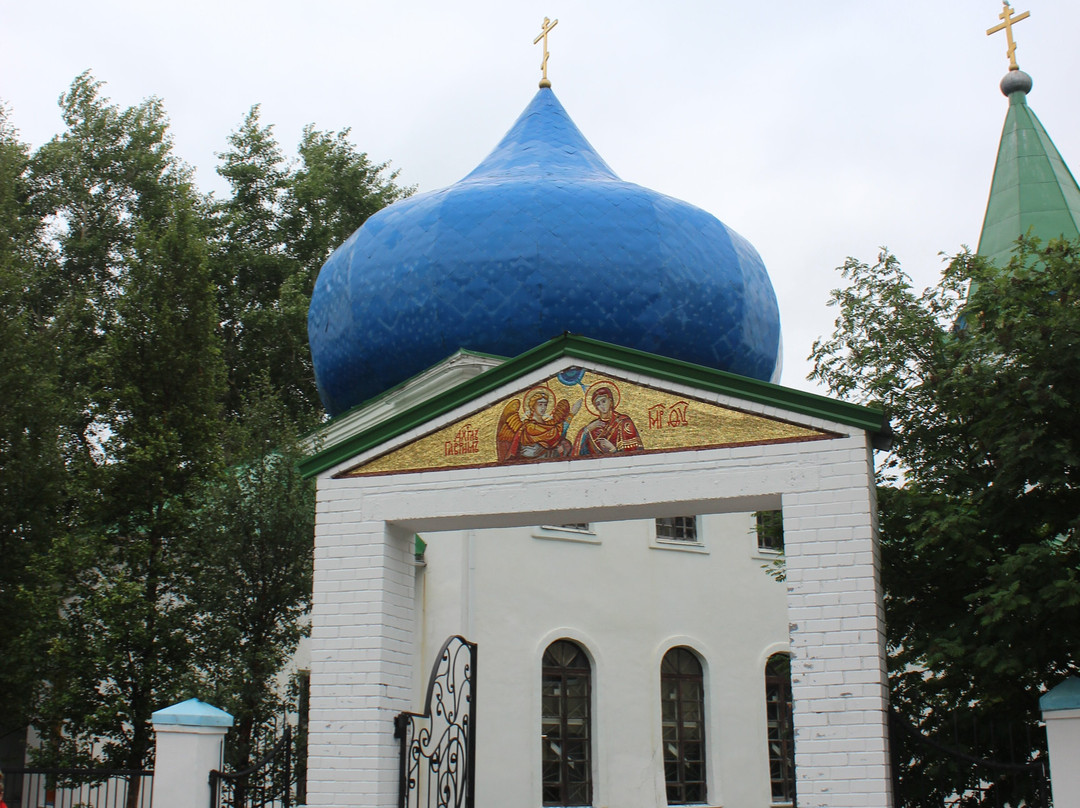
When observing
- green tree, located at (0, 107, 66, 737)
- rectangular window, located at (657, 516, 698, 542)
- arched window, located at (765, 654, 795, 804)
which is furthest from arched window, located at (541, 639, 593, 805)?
green tree, located at (0, 107, 66, 737)

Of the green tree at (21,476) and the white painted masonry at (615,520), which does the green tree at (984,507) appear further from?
the green tree at (21,476)

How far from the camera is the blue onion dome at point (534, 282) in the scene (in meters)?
11.6

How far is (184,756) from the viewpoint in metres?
7.73

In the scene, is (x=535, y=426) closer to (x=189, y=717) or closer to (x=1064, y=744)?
(x=189, y=717)

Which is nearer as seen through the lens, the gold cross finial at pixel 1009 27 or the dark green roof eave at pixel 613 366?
the dark green roof eave at pixel 613 366

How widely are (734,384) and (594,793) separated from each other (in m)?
7.28

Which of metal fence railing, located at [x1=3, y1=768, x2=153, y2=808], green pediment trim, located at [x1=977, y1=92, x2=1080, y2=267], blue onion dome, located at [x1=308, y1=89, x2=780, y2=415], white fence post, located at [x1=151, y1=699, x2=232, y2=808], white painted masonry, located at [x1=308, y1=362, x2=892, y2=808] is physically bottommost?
metal fence railing, located at [x1=3, y1=768, x2=153, y2=808]

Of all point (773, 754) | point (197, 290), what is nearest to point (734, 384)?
point (197, 290)

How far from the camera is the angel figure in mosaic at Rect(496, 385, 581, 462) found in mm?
7598

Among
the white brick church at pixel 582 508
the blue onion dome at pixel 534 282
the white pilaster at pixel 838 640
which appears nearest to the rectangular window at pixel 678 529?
the white brick church at pixel 582 508

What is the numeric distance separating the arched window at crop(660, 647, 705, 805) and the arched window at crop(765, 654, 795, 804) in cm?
107

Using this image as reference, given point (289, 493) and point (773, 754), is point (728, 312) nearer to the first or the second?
point (289, 493)

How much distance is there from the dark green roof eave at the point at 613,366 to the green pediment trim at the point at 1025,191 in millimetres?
11034

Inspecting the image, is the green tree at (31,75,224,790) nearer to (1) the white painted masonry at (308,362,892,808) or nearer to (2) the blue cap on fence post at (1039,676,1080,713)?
(1) the white painted masonry at (308,362,892,808)
